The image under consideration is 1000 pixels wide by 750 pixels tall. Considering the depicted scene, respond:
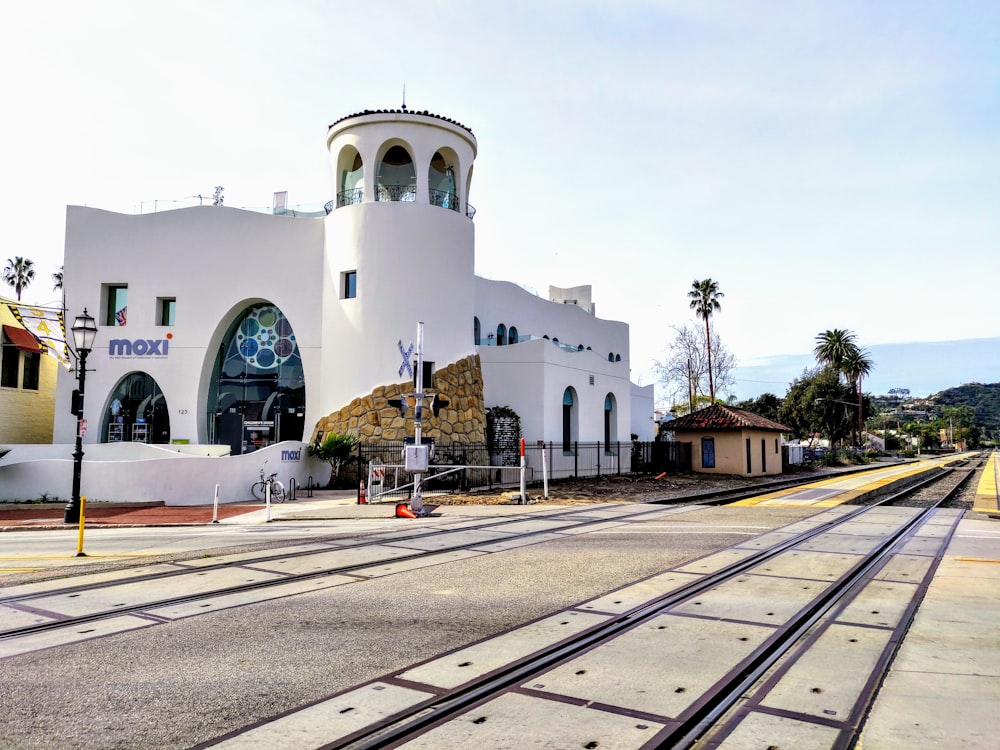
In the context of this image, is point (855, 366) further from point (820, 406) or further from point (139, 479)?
point (139, 479)

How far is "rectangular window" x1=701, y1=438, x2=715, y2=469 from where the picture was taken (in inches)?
1683

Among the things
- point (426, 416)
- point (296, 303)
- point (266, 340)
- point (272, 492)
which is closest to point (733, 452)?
point (426, 416)

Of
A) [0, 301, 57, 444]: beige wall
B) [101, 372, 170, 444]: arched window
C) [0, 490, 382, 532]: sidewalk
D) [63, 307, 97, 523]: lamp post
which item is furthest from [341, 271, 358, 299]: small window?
[0, 301, 57, 444]: beige wall

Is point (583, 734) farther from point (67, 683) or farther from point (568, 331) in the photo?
point (568, 331)

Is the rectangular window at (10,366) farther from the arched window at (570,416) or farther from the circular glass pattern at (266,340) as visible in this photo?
the arched window at (570,416)

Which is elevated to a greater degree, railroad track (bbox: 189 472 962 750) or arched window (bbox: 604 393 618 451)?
arched window (bbox: 604 393 618 451)

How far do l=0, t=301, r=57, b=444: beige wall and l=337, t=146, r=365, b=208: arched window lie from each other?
15.9 m

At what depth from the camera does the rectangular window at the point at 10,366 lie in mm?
34281

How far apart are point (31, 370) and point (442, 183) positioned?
21877 mm

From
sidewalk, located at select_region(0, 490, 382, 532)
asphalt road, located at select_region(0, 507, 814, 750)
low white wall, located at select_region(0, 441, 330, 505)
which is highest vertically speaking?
low white wall, located at select_region(0, 441, 330, 505)

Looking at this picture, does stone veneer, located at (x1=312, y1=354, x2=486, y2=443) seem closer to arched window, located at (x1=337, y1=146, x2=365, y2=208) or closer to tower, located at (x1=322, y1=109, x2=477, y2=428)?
tower, located at (x1=322, y1=109, x2=477, y2=428)

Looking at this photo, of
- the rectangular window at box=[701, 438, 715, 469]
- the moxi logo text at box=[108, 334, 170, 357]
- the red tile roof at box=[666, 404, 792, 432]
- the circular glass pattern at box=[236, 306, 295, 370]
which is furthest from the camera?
the rectangular window at box=[701, 438, 715, 469]

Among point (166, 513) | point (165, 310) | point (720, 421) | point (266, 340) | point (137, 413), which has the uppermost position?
point (165, 310)

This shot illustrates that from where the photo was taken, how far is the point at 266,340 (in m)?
35.3
